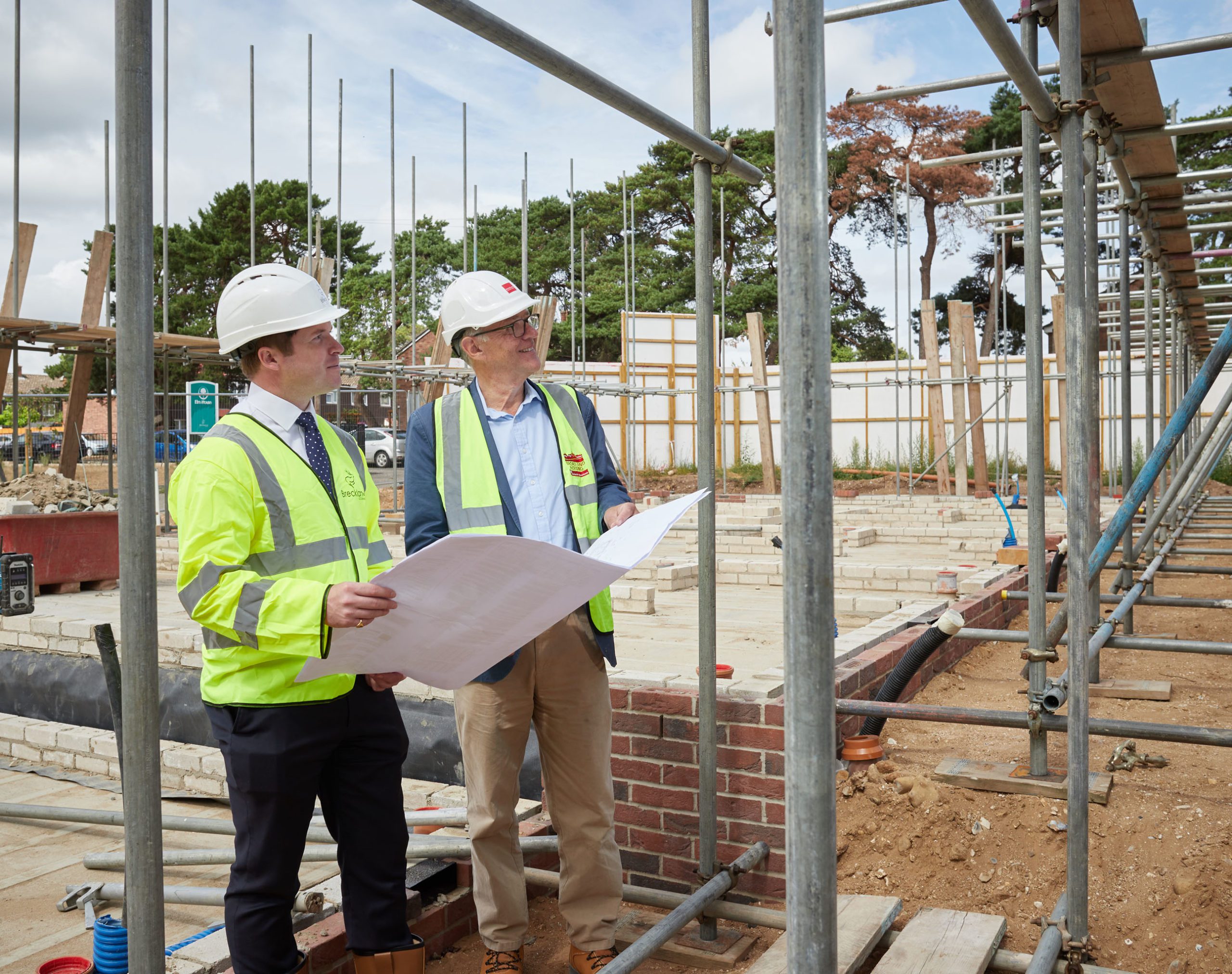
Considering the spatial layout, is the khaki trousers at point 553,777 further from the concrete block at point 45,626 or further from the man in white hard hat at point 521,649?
the concrete block at point 45,626

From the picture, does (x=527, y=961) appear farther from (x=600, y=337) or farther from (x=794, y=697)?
(x=600, y=337)

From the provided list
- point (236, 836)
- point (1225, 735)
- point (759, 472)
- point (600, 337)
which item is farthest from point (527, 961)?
point (600, 337)

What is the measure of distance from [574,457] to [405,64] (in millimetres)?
12063

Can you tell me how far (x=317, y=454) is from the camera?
2607mm

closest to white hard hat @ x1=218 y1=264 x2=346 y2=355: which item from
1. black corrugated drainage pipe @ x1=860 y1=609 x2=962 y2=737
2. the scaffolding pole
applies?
the scaffolding pole

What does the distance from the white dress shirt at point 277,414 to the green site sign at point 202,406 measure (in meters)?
8.65

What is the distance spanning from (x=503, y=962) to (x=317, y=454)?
5.14 feet

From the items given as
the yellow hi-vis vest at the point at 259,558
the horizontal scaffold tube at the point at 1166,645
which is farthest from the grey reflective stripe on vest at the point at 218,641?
the horizontal scaffold tube at the point at 1166,645

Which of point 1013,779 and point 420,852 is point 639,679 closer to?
point 420,852

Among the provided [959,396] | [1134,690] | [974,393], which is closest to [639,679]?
[1134,690]

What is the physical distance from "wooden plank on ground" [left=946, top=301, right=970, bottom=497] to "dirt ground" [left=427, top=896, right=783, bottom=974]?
13.3 meters

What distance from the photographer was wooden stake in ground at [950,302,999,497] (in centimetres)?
1686

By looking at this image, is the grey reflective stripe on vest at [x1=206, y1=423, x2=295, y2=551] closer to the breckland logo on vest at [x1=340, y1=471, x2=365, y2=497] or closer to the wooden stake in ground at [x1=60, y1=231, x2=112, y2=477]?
the breckland logo on vest at [x1=340, y1=471, x2=365, y2=497]

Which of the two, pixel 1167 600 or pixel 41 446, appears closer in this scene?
pixel 1167 600
